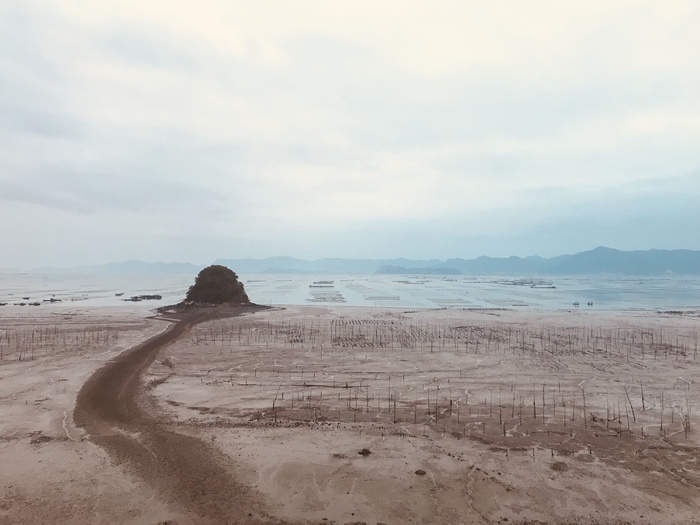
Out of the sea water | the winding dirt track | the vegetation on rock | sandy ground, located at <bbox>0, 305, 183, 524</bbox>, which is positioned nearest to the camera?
sandy ground, located at <bbox>0, 305, 183, 524</bbox>

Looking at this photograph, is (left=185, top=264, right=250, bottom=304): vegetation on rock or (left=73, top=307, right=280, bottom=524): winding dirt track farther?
(left=185, top=264, right=250, bottom=304): vegetation on rock

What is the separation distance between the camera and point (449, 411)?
49.5 ft

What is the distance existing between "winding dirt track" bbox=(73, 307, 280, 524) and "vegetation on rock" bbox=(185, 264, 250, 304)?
40.6m

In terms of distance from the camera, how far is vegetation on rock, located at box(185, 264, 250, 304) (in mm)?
58812

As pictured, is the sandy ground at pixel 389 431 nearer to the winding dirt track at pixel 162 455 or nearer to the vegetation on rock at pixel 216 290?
the winding dirt track at pixel 162 455

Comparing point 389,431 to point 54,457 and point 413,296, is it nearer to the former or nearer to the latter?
point 54,457

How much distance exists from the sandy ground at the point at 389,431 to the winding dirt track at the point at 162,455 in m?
0.28

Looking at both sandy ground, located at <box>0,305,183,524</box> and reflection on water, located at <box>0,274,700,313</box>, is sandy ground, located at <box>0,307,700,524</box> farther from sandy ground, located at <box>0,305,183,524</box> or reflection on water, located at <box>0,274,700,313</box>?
reflection on water, located at <box>0,274,700,313</box>

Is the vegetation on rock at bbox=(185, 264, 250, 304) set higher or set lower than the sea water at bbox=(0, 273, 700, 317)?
higher

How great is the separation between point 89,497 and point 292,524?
5004 mm

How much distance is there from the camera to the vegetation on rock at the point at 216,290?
58.8 metres

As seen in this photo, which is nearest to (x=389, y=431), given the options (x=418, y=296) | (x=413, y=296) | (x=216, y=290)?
(x=216, y=290)

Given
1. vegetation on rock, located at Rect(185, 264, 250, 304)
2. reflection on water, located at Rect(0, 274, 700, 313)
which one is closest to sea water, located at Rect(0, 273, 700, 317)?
reflection on water, located at Rect(0, 274, 700, 313)

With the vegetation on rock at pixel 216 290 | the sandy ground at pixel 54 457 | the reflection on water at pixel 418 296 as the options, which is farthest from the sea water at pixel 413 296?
the sandy ground at pixel 54 457
